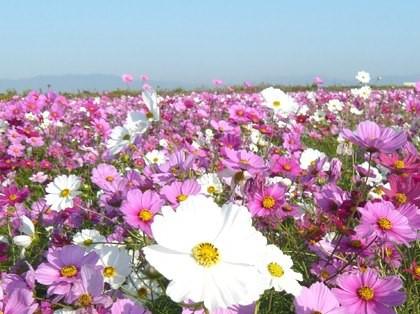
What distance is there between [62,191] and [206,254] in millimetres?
1755

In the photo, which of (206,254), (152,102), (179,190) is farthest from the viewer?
(152,102)

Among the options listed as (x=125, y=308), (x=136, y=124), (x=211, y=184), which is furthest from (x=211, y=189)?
(x=125, y=308)

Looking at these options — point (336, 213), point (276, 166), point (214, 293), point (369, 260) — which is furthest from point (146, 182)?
point (214, 293)

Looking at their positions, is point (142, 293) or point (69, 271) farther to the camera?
point (142, 293)

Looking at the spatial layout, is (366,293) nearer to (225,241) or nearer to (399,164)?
(399,164)

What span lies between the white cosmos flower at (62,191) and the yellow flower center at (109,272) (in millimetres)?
1150

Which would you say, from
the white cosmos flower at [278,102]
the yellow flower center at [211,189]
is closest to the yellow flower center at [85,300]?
the yellow flower center at [211,189]

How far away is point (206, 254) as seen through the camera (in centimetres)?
120

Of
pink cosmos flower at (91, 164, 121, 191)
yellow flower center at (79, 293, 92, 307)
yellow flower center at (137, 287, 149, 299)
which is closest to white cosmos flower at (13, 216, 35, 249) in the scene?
pink cosmos flower at (91, 164, 121, 191)

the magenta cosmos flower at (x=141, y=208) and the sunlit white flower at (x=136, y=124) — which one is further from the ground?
the sunlit white flower at (x=136, y=124)

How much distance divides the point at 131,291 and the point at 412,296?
3.19 feet

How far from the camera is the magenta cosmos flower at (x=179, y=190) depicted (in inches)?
68.5

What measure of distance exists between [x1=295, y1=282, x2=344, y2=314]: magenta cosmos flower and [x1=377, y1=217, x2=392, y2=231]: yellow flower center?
22cm

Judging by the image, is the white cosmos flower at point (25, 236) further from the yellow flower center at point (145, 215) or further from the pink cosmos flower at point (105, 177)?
the yellow flower center at point (145, 215)
